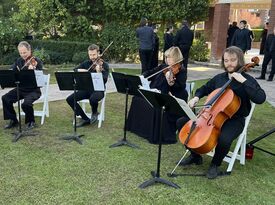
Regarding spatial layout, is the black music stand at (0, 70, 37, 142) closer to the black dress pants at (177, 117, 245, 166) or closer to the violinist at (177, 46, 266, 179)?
the violinist at (177, 46, 266, 179)

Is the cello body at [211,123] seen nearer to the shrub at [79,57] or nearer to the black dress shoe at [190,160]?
the black dress shoe at [190,160]

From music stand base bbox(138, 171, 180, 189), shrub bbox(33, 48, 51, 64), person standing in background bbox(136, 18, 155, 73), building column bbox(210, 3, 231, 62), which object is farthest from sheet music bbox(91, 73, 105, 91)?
building column bbox(210, 3, 231, 62)

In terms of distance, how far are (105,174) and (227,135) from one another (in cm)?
144

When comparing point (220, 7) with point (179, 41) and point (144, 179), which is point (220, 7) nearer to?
point (179, 41)

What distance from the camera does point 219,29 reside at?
14.6m

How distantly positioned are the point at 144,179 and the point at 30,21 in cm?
1285

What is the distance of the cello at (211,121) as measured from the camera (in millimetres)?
3760

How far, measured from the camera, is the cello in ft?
12.3

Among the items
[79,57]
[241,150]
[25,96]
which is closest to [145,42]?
[79,57]

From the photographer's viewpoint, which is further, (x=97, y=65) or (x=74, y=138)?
(x=97, y=65)

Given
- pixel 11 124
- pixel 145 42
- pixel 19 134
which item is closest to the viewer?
pixel 19 134

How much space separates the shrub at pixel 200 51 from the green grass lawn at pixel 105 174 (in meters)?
10.1

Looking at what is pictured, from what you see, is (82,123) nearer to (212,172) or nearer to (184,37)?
(212,172)

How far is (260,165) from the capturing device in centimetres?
→ 446
